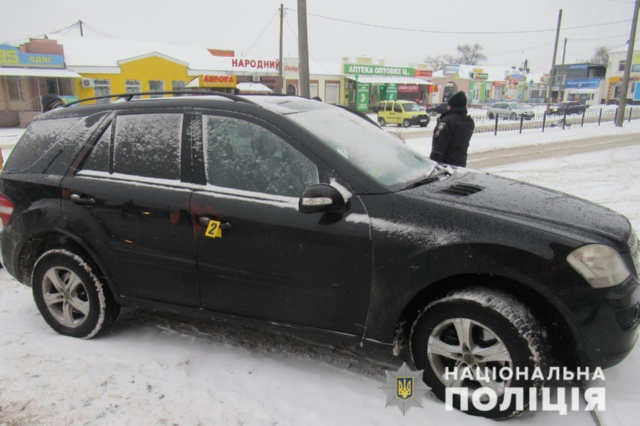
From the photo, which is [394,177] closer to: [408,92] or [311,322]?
[311,322]

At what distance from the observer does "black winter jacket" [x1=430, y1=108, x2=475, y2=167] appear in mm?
6113

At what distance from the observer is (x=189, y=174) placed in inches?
125

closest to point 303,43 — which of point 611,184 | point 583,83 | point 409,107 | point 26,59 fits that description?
point 611,184

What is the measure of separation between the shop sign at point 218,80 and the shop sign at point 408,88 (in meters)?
19.7

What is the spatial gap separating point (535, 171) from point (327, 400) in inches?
387

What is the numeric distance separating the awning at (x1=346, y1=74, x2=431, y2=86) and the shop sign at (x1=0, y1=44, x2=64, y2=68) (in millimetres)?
23469

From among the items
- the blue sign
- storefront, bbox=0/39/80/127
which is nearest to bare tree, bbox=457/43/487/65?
the blue sign

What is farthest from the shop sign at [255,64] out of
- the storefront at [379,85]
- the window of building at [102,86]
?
the window of building at [102,86]

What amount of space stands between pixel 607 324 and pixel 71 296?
342 cm

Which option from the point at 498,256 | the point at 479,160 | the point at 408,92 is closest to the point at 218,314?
the point at 498,256

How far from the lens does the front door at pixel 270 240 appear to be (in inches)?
109

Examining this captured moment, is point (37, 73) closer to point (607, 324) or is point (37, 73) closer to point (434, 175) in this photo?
point (434, 175)

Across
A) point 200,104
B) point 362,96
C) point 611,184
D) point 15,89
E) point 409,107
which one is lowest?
point 611,184

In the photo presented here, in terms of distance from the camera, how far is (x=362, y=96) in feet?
147
